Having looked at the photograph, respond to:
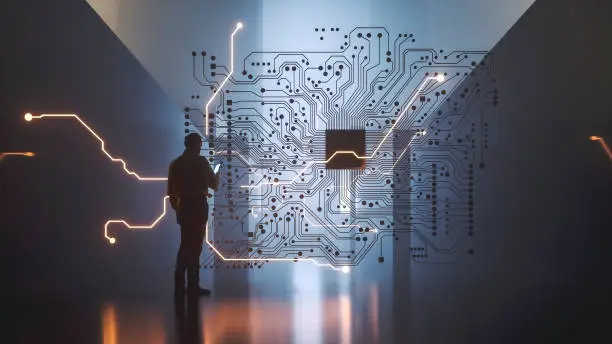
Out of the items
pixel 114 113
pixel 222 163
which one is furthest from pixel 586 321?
pixel 114 113

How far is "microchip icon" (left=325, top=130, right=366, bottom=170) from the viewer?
3906mm

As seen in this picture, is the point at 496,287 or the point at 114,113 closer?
the point at 496,287

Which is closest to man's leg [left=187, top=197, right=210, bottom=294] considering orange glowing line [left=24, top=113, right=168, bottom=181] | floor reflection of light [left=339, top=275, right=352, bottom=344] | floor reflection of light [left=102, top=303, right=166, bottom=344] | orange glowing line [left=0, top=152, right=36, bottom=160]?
floor reflection of light [left=102, top=303, right=166, bottom=344]

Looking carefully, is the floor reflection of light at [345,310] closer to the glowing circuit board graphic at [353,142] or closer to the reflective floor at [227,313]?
the reflective floor at [227,313]

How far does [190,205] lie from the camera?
336 cm

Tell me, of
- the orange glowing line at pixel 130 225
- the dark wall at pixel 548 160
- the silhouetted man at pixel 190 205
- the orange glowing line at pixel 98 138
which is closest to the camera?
the silhouetted man at pixel 190 205

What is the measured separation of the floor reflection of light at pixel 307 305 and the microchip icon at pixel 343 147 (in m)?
0.95

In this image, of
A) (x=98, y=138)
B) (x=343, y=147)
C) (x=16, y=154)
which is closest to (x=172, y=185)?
(x=98, y=138)

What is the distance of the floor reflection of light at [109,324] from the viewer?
245cm

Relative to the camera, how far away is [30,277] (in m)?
3.53

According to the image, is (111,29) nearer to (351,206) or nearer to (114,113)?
(114,113)

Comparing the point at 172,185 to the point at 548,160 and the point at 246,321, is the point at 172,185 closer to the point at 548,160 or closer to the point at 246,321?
the point at 246,321

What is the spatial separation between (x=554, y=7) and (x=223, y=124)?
9.45ft

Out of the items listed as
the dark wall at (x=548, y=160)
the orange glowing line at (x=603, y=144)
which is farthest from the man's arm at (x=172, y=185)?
the orange glowing line at (x=603, y=144)
